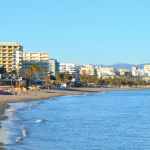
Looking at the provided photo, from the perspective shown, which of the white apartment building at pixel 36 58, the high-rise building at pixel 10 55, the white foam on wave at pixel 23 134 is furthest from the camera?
the white apartment building at pixel 36 58

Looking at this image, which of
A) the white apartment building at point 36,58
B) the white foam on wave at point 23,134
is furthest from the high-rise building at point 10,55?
the white foam on wave at point 23,134

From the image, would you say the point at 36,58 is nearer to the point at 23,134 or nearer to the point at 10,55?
the point at 10,55

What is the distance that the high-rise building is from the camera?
6344 inches

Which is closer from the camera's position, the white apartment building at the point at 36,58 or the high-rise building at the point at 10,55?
the high-rise building at the point at 10,55

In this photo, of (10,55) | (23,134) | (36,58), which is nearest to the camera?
(23,134)

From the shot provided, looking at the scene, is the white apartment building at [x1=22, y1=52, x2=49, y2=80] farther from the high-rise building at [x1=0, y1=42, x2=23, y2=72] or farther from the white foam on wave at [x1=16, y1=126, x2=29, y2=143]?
the white foam on wave at [x1=16, y1=126, x2=29, y2=143]

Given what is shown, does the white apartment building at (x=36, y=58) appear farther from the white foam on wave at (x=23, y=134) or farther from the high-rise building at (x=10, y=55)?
the white foam on wave at (x=23, y=134)

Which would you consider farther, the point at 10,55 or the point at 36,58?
the point at 36,58

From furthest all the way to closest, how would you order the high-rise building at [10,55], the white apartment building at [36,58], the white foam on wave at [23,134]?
the white apartment building at [36,58] → the high-rise building at [10,55] → the white foam on wave at [23,134]

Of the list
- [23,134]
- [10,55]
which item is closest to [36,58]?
[10,55]

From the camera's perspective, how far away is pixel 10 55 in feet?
533

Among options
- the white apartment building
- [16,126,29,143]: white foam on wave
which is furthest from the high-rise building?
[16,126,29,143]: white foam on wave

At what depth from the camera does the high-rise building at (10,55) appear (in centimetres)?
16112

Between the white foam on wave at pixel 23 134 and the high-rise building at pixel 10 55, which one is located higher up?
the high-rise building at pixel 10 55
